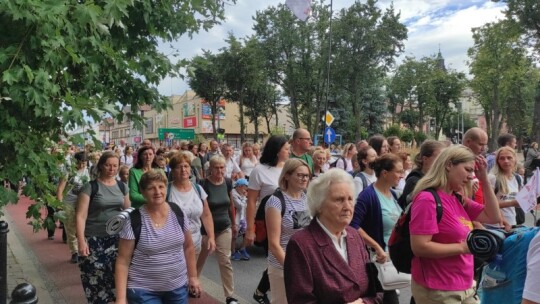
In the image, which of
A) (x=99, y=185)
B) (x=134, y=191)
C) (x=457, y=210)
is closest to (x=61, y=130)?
(x=99, y=185)

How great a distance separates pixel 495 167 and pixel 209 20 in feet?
12.6

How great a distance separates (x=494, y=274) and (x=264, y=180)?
305 cm

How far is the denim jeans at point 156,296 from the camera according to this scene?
3.38 meters

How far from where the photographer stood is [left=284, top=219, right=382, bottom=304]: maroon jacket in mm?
2299

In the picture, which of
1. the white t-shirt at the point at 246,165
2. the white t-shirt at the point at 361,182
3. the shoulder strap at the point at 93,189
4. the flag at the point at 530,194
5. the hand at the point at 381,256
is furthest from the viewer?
the white t-shirt at the point at 246,165

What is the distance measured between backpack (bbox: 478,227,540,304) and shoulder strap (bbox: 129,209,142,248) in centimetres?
232

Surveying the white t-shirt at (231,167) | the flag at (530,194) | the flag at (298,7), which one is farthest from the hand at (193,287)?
the flag at (298,7)

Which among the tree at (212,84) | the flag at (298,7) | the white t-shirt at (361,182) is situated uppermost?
the tree at (212,84)

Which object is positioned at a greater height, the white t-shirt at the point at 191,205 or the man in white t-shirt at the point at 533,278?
the man in white t-shirt at the point at 533,278

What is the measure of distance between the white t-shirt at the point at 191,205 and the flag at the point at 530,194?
2.94 m

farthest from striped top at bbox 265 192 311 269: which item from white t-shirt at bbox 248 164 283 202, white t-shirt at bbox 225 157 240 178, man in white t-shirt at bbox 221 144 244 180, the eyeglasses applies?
white t-shirt at bbox 225 157 240 178

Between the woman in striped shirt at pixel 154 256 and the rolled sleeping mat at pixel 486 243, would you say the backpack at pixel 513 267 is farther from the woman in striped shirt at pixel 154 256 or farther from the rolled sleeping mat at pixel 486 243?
the woman in striped shirt at pixel 154 256

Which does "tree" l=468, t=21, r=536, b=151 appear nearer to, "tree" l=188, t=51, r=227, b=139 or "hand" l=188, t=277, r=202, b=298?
"tree" l=188, t=51, r=227, b=139

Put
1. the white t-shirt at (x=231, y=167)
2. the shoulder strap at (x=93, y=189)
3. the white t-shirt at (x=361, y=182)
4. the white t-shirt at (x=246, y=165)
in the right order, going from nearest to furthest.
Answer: the shoulder strap at (x=93, y=189), the white t-shirt at (x=361, y=182), the white t-shirt at (x=231, y=167), the white t-shirt at (x=246, y=165)
